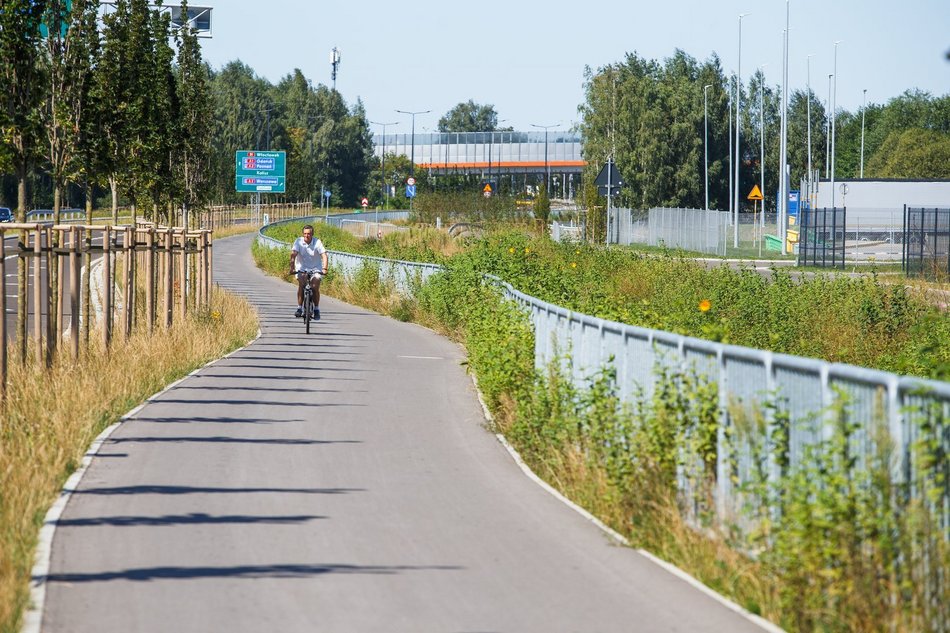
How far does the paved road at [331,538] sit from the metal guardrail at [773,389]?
2.89 ft

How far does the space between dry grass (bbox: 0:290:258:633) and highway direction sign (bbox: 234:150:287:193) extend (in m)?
56.5

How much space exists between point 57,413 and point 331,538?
14.0 ft

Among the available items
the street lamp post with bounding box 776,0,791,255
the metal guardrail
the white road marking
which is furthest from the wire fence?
the street lamp post with bounding box 776,0,791,255

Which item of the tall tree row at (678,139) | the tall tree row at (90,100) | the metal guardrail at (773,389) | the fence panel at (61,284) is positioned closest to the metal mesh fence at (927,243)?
the tall tree row at (90,100)

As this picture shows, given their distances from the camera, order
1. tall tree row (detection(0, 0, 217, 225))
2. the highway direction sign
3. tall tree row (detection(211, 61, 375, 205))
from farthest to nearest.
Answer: tall tree row (detection(211, 61, 375, 205)) → the highway direction sign → tall tree row (detection(0, 0, 217, 225))

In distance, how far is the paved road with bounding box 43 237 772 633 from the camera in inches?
264

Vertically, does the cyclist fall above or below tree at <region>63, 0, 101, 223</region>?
below

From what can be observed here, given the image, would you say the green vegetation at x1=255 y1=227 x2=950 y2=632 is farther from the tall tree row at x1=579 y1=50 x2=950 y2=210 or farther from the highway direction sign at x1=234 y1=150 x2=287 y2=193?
the tall tree row at x1=579 y1=50 x2=950 y2=210

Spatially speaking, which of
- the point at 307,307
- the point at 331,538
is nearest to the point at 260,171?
the point at 307,307

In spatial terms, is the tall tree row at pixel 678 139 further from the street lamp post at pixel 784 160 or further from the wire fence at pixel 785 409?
the wire fence at pixel 785 409

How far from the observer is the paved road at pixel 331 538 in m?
6.70

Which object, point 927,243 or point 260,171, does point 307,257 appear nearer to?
point 927,243

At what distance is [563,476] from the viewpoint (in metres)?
10.5

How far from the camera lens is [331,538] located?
27.5 ft
